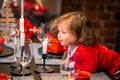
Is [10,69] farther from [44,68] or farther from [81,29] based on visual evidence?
[81,29]

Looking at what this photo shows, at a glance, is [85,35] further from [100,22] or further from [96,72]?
[100,22]

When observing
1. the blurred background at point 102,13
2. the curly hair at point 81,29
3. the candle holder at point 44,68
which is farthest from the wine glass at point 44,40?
the blurred background at point 102,13

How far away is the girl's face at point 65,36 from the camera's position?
1.75 metres

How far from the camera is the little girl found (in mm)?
1672

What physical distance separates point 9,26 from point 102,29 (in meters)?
1.88

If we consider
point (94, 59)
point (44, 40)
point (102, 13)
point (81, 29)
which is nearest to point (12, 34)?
point (44, 40)

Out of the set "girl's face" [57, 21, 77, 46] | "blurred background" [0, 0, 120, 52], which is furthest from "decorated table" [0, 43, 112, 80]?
"blurred background" [0, 0, 120, 52]

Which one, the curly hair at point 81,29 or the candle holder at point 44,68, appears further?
the curly hair at point 81,29

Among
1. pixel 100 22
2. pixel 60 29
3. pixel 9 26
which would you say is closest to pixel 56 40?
pixel 60 29

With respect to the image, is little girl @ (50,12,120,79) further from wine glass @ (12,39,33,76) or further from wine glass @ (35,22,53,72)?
wine glass @ (12,39,33,76)

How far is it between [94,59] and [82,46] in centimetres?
10

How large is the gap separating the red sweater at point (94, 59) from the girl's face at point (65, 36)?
0.21 ft

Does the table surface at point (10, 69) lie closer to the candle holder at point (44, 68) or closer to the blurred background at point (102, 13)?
the candle holder at point (44, 68)

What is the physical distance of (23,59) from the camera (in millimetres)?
1581
